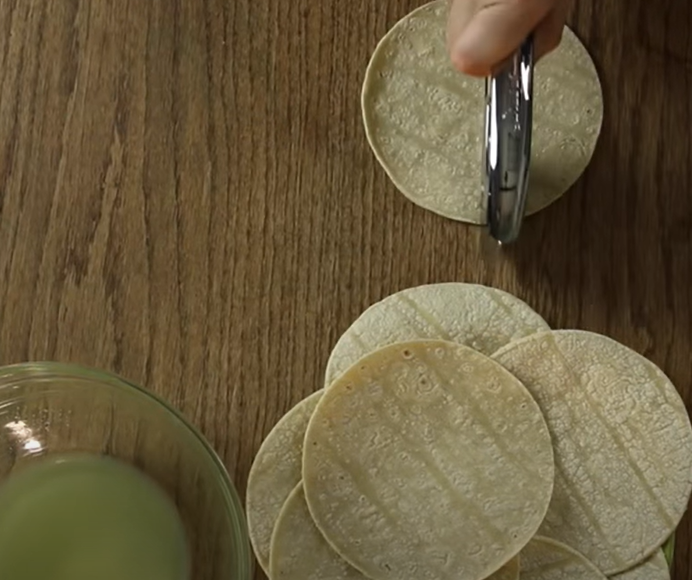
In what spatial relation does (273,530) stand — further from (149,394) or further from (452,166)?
(452,166)

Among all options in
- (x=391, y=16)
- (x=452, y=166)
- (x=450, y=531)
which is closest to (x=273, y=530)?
(x=450, y=531)

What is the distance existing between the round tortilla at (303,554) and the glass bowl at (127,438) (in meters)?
0.03

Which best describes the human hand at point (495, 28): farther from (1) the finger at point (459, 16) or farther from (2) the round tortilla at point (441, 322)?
(2) the round tortilla at point (441, 322)

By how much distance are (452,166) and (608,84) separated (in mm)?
169

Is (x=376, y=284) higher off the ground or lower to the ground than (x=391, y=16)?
lower

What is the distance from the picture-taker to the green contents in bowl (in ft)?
2.89

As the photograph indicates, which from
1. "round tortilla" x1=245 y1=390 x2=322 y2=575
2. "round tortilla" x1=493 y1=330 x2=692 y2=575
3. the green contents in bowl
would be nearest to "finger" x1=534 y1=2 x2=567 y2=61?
"round tortilla" x1=493 y1=330 x2=692 y2=575

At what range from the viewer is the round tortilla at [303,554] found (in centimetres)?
93

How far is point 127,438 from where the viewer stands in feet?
3.01

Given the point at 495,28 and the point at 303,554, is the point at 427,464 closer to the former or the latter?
the point at 303,554

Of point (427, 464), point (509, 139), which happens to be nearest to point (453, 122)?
point (509, 139)

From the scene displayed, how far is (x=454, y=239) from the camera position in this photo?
3.34 feet

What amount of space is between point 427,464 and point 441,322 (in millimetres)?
125

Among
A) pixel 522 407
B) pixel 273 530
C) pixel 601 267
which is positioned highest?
pixel 601 267
